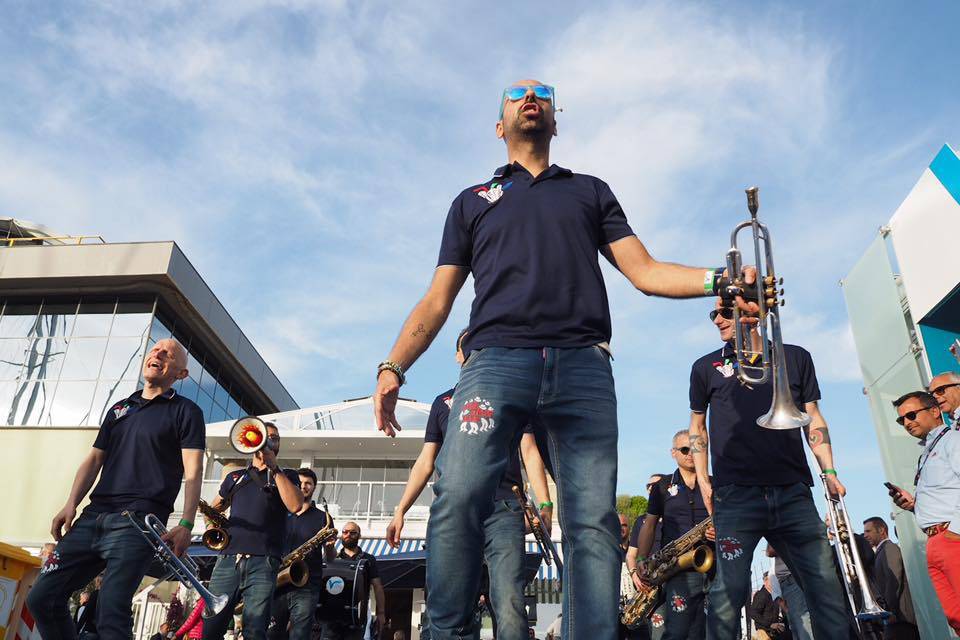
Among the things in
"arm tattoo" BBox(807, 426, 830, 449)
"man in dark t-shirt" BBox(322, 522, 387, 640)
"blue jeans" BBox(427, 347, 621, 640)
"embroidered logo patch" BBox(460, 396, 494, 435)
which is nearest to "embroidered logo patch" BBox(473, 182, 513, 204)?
"blue jeans" BBox(427, 347, 621, 640)

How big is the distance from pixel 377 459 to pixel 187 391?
8.10m

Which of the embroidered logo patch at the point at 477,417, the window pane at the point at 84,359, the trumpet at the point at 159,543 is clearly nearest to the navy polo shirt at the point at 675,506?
the trumpet at the point at 159,543

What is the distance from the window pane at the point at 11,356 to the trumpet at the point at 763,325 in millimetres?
30314

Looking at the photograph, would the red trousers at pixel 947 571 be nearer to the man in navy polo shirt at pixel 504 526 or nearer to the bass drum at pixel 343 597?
the man in navy polo shirt at pixel 504 526

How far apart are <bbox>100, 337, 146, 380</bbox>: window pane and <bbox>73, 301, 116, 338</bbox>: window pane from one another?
0.84 meters

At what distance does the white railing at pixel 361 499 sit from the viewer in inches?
915

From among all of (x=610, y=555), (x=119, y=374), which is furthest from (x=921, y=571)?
(x=119, y=374)

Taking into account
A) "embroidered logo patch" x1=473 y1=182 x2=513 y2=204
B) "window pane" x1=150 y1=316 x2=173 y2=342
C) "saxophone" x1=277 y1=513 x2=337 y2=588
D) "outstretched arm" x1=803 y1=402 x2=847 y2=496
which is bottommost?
"saxophone" x1=277 y1=513 x2=337 y2=588

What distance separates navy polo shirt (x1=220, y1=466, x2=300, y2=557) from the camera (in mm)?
6613

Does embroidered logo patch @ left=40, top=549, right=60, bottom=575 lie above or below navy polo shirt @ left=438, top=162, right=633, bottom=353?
below

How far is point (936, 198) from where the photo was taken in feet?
32.7

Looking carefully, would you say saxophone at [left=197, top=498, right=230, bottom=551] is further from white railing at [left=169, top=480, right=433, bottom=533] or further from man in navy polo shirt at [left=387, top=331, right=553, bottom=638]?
white railing at [left=169, top=480, right=433, bottom=533]

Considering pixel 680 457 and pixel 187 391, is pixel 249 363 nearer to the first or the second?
pixel 187 391

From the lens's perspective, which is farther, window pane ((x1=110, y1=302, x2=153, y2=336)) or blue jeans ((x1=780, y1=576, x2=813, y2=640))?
window pane ((x1=110, y1=302, x2=153, y2=336))
